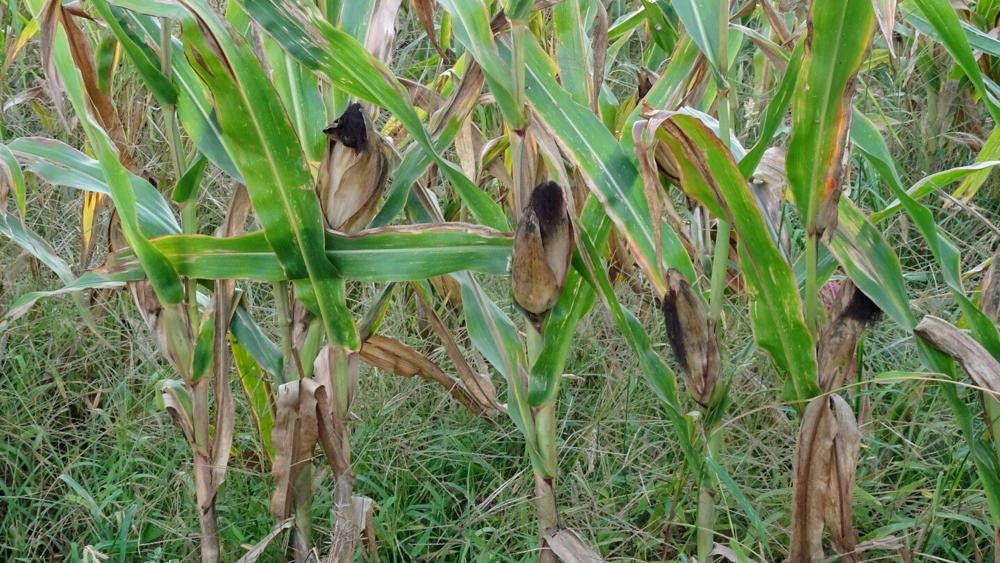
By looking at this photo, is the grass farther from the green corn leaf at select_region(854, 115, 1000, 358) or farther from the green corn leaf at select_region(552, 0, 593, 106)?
the green corn leaf at select_region(552, 0, 593, 106)

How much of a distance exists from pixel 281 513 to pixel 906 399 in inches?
38.0

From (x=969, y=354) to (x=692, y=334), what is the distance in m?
0.30

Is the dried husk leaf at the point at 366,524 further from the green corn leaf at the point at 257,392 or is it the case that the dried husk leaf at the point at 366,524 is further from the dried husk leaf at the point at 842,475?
the dried husk leaf at the point at 842,475

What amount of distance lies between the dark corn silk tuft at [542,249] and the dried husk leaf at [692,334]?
0.13 metres

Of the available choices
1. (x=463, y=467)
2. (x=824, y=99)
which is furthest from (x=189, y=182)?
(x=824, y=99)

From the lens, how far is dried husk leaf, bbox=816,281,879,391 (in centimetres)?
120

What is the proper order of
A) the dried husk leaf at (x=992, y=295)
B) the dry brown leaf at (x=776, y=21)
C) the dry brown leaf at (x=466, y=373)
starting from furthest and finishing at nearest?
the dry brown leaf at (x=466, y=373) < the dry brown leaf at (x=776, y=21) < the dried husk leaf at (x=992, y=295)

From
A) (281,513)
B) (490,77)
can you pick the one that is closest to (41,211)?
(281,513)

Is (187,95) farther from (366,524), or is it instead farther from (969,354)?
(969,354)

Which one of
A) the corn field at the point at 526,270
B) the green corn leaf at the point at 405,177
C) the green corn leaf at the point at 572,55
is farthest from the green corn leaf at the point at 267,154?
the green corn leaf at the point at 572,55

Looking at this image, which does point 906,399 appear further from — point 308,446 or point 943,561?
point 308,446

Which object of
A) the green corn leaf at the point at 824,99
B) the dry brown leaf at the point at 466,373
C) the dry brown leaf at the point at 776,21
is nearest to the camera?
the green corn leaf at the point at 824,99

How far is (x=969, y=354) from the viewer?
3.80 ft

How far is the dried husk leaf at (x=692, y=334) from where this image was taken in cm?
121
